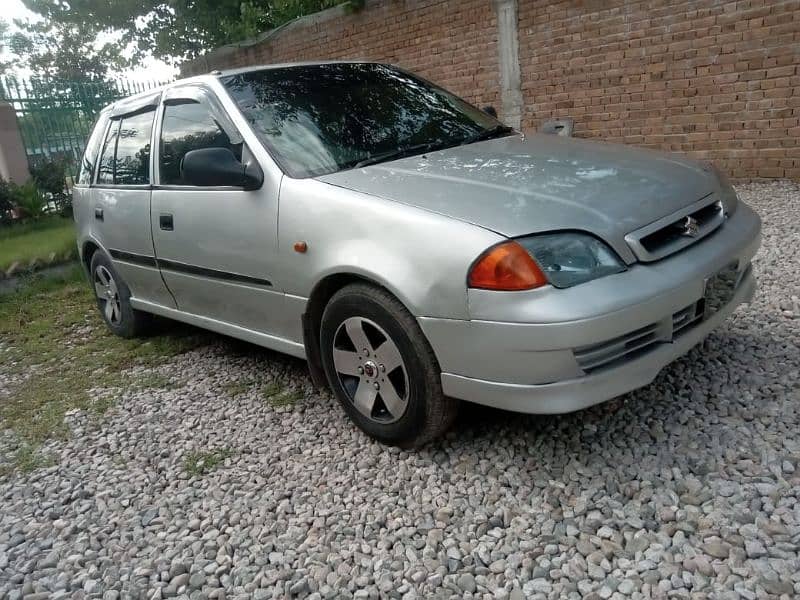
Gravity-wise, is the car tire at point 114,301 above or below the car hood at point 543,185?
below

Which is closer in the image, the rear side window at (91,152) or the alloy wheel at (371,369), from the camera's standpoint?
the alloy wheel at (371,369)

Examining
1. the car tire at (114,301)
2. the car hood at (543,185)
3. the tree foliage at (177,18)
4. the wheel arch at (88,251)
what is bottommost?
the car tire at (114,301)

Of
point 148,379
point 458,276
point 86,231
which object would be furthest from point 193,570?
point 86,231

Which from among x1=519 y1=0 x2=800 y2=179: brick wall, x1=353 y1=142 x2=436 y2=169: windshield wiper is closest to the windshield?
x1=353 y1=142 x2=436 y2=169: windshield wiper

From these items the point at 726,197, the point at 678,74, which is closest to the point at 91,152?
the point at 726,197

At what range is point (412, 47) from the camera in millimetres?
9500

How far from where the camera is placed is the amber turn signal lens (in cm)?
234

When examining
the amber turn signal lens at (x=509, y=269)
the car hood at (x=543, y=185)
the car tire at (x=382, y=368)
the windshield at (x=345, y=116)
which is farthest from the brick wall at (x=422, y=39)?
the amber turn signal lens at (x=509, y=269)

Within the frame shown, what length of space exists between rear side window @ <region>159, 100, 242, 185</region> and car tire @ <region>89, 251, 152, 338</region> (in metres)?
1.18

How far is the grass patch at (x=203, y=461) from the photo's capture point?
3076 millimetres

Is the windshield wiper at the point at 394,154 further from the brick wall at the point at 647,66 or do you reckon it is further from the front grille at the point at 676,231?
the brick wall at the point at 647,66

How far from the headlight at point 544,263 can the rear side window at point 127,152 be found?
106 inches

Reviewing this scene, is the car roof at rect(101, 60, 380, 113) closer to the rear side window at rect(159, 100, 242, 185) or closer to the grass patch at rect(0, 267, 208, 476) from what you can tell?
the rear side window at rect(159, 100, 242, 185)

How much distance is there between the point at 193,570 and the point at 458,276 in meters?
1.44
